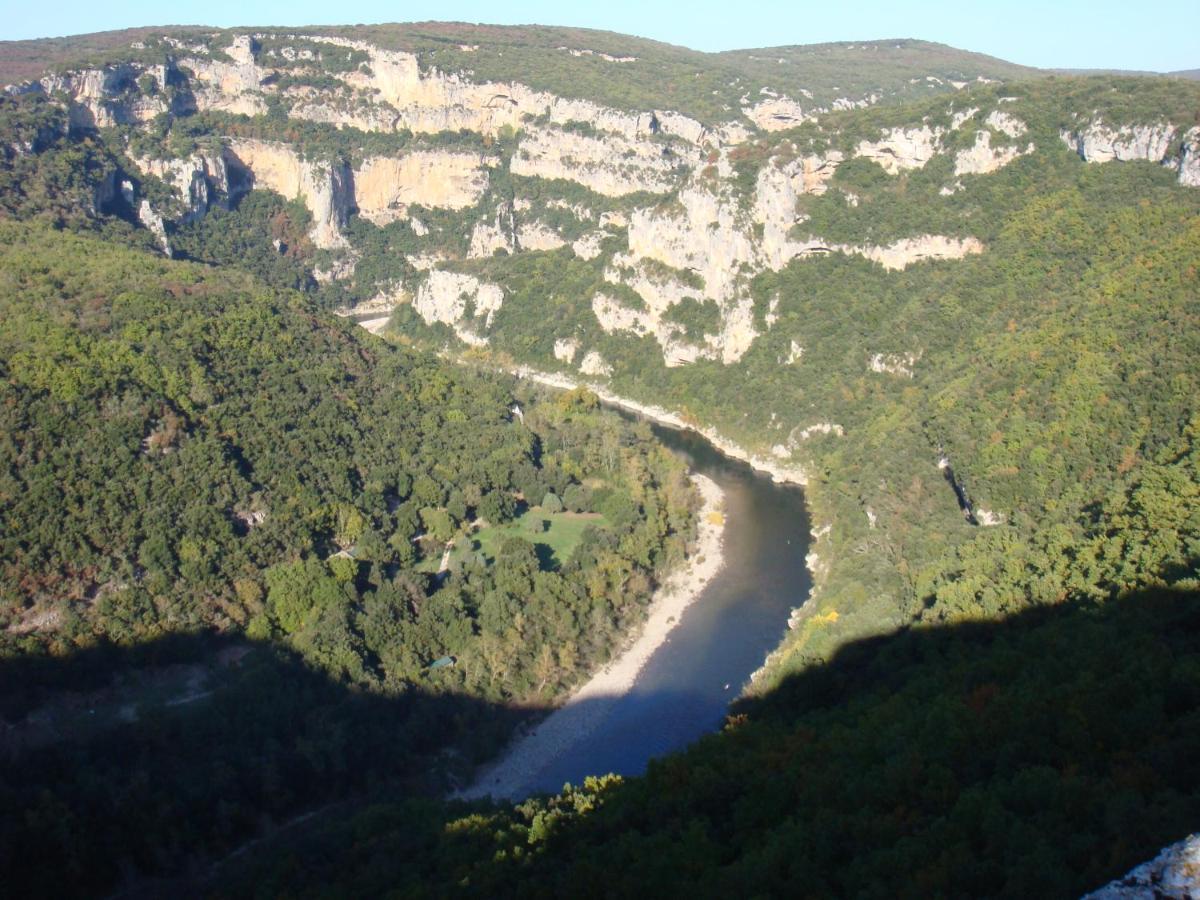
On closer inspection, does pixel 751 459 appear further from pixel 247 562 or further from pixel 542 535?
pixel 247 562

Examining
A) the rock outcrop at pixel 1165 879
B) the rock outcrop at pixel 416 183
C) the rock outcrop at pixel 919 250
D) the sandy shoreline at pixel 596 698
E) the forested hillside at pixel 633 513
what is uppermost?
the rock outcrop at pixel 416 183

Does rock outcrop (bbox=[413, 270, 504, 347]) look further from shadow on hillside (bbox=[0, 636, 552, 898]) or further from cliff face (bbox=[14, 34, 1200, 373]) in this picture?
shadow on hillside (bbox=[0, 636, 552, 898])

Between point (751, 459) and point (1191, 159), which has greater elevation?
point (1191, 159)

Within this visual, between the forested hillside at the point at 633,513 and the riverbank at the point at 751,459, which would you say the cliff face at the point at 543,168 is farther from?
the riverbank at the point at 751,459

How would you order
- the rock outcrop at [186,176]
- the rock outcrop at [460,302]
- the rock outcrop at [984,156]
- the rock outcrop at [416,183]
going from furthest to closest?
the rock outcrop at [416,183] < the rock outcrop at [186,176] < the rock outcrop at [460,302] < the rock outcrop at [984,156]

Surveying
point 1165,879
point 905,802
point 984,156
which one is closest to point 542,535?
point 905,802

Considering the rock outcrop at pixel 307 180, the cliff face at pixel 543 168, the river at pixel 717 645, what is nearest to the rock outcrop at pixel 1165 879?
the river at pixel 717 645

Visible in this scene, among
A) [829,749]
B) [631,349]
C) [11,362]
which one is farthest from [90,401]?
[631,349]
